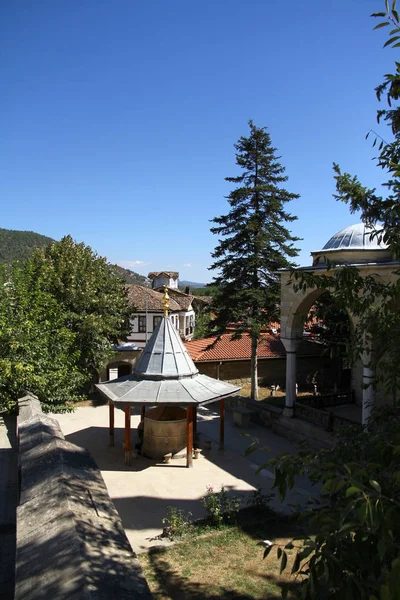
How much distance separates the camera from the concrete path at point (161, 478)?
805cm

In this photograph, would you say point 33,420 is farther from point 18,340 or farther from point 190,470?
point 190,470

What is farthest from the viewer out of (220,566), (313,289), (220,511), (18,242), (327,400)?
(18,242)

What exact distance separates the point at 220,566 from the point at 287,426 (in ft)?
26.0

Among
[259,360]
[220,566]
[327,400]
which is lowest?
[220,566]

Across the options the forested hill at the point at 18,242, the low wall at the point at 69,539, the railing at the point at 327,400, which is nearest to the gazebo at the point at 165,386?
the railing at the point at 327,400

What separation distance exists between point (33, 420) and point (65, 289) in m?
→ 10.9

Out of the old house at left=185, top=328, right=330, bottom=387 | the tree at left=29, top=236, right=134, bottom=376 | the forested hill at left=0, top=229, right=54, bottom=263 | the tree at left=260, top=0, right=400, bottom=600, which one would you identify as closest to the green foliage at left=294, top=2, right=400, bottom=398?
the tree at left=260, top=0, right=400, bottom=600

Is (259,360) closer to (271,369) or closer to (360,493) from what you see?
(271,369)

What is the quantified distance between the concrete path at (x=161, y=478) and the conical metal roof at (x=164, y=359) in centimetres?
226

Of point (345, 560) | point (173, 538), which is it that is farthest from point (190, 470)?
point (345, 560)

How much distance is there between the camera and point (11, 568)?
4.86 meters

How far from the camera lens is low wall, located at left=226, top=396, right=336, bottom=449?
12102 millimetres

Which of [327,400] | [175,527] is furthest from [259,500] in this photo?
[327,400]

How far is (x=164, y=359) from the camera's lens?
1142 cm
